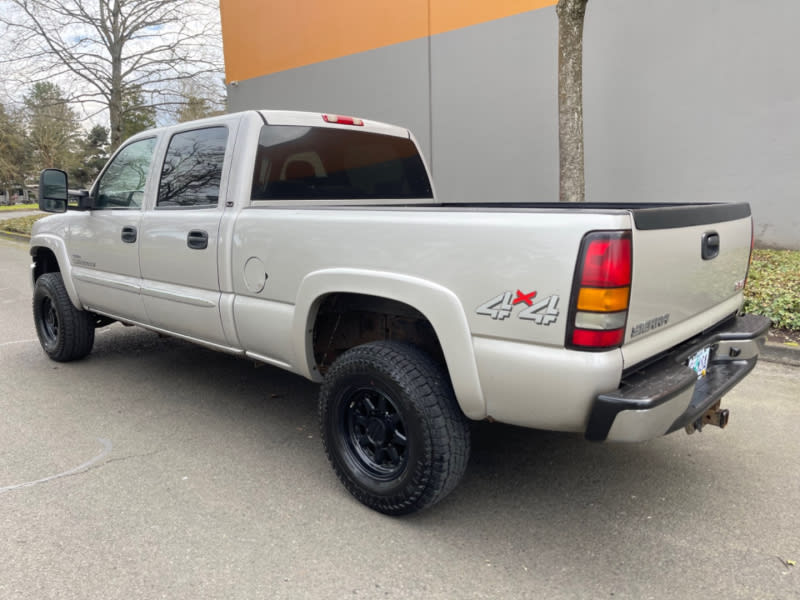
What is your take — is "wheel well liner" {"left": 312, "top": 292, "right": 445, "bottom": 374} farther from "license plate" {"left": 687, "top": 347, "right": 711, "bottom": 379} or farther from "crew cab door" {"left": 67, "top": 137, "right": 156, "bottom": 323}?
"crew cab door" {"left": 67, "top": 137, "right": 156, "bottom": 323}

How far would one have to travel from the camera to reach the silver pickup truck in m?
2.15

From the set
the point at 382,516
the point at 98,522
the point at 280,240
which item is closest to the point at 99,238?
the point at 280,240

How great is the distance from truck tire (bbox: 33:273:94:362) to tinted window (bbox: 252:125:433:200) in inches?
99.3

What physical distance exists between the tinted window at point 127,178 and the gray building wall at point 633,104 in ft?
21.5

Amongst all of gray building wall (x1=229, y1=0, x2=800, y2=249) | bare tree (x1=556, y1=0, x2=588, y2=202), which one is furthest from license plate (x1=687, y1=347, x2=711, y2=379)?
gray building wall (x1=229, y1=0, x2=800, y2=249)

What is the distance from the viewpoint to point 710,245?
2592mm

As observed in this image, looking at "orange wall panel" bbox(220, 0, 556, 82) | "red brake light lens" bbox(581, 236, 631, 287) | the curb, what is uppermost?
"orange wall panel" bbox(220, 0, 556, 82)

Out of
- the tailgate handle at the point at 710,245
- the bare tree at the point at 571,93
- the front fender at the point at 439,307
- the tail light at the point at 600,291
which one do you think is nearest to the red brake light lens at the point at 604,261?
the tail light at the point at 600,291

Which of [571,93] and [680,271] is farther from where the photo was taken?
[571,93]

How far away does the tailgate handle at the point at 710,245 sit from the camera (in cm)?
255

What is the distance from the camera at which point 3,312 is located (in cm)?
729

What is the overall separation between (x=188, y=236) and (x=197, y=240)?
103 mm

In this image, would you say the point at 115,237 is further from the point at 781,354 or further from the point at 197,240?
the point at 781,354

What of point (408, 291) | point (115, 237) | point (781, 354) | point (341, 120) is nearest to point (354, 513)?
point (408, 291)
